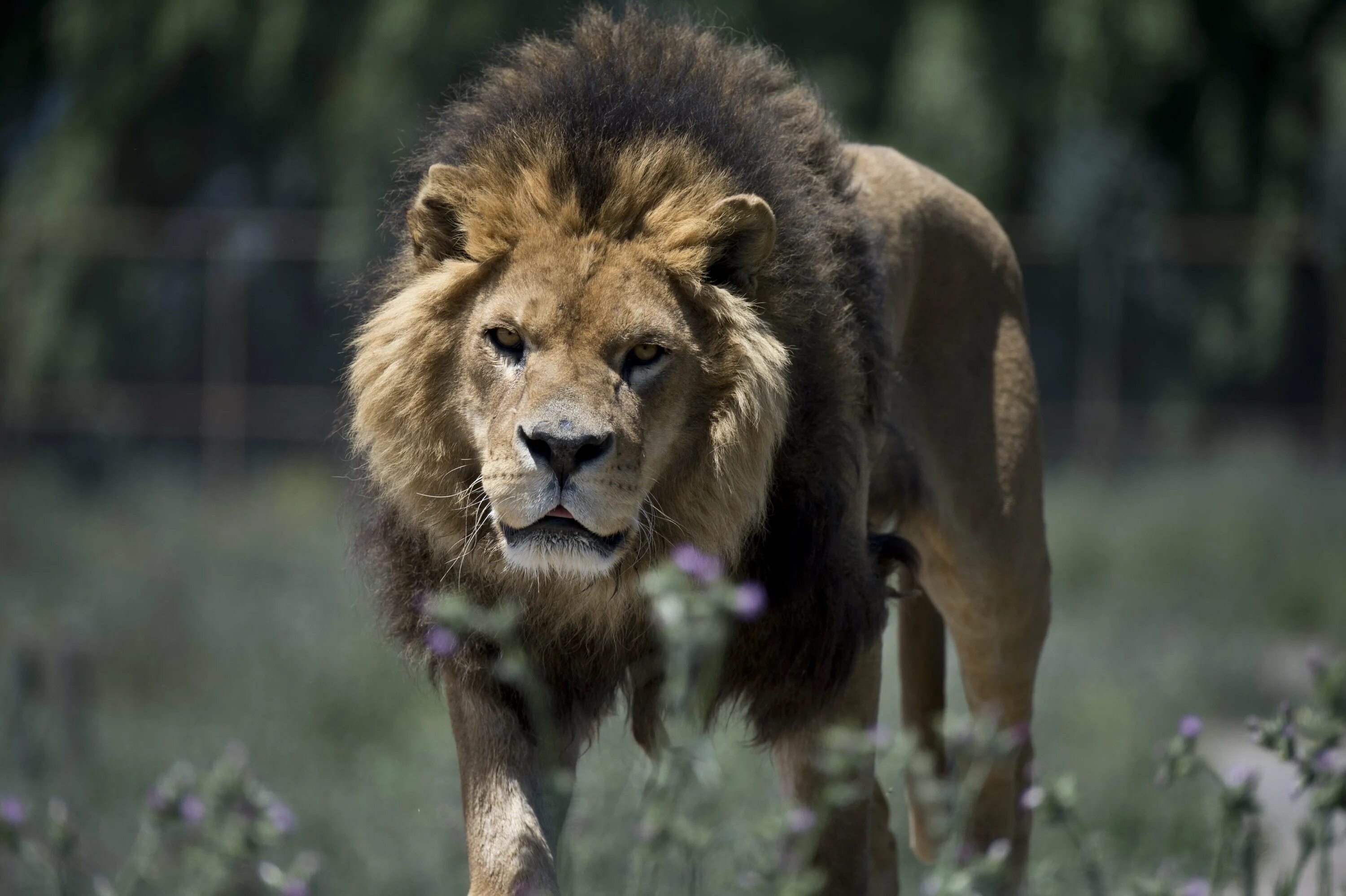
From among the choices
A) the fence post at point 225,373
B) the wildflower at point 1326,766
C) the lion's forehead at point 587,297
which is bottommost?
the fence post at point 225,373

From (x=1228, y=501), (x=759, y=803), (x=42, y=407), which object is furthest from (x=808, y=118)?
(x=42, y=407)

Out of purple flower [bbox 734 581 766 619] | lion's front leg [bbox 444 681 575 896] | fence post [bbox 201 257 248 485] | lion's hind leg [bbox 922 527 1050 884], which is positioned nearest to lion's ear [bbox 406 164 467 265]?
lion's front leg [bbox 444 681 575 896]

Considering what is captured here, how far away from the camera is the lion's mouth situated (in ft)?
9.44

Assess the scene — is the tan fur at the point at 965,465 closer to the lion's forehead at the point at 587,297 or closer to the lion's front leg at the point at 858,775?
the lion's front leg at the point at 858,775

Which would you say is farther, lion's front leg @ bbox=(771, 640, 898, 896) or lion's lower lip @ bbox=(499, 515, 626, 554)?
lion's front leg @ bbox=(771, 640, 898, 896)

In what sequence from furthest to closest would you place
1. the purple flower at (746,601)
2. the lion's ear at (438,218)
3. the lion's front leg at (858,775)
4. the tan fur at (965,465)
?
the tan fur at (965,465), the lion's front leg at (858,775), the lion's ear at (438,218), the purple flower at (746,601)

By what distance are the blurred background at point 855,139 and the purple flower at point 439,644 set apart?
6870mm

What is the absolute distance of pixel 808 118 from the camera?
3.77 meters

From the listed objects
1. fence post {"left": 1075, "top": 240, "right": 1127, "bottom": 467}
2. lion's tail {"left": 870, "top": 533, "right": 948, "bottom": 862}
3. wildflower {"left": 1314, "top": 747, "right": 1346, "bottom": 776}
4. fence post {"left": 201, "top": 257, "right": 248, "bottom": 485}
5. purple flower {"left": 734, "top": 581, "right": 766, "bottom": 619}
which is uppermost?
purple flower {"left": 734, "top": 581, "right": 766, "bottom": 619}

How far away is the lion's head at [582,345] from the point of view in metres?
2.99

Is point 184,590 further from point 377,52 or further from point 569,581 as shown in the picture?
point 569,581

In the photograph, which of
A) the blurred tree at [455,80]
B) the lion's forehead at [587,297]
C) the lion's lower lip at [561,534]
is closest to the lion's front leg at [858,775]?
the lion's lower lip at [561,534]

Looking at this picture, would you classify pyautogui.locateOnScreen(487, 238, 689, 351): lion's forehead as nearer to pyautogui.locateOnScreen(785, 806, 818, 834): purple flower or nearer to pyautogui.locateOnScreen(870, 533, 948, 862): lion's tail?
pyautogui.locateOnScreen(785, 806, 818, 834): purple flower

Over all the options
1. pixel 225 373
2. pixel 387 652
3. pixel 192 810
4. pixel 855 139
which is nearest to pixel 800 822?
pixel 192 810
